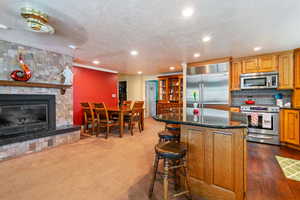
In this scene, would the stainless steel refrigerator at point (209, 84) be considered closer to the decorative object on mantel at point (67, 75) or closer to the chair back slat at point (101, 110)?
the chair back slat at point (101, 110)

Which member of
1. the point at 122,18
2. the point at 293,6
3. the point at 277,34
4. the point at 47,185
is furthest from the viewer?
the point at 277,34

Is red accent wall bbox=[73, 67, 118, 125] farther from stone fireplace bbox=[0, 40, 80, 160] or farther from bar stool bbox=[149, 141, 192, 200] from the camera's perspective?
bar stool bbox=[149, 141, 192, 200]

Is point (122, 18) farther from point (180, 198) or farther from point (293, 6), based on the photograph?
point (180, 198)

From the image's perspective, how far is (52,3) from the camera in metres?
1.63

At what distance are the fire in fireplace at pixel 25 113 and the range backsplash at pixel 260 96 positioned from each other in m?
5.25

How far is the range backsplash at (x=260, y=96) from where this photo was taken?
363 centimetres

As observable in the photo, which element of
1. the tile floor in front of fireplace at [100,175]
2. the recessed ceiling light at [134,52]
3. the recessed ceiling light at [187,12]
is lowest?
the tile floor in front of fireplace at [100,175]

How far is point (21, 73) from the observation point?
298cm

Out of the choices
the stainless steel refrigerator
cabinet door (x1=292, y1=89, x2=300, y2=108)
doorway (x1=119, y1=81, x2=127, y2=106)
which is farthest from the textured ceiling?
doorway (x1=119, y1=81, x2=127, y2=106)

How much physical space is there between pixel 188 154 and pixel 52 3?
2437mm

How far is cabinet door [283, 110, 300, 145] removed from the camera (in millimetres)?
3047

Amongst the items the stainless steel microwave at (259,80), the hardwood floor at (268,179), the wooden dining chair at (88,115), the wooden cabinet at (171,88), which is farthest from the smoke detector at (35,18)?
the wooden cabinet at (171,88)

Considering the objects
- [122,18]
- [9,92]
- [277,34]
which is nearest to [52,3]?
[122,18]

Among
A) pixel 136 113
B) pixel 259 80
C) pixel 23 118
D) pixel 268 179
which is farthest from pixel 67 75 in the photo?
pixel 259 80
